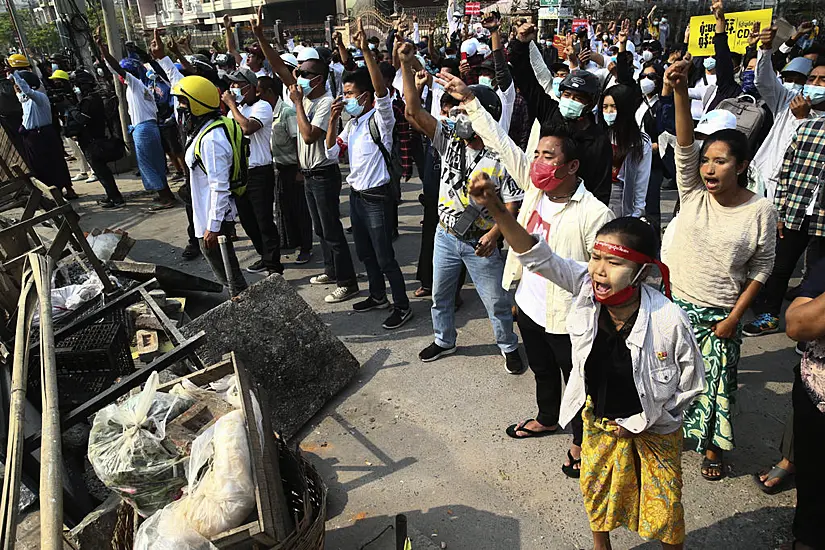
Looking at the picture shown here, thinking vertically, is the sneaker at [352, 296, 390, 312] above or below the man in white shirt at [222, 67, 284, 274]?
below

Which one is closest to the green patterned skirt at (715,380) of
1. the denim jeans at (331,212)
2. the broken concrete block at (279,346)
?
the broken concrete block at (279,346)

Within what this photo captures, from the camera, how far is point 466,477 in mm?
3047

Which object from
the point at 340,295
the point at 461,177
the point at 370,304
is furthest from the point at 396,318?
the point at 461,177

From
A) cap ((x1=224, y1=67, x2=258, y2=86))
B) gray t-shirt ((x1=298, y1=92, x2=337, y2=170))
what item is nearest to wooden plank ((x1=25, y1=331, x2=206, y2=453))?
gray t-shirt ((x1=298, y1=92, x2=337, y2=170))

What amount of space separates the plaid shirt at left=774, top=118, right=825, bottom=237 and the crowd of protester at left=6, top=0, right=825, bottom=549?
0.04ft

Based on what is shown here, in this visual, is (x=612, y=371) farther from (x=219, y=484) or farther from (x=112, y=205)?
(x=112, y=205)

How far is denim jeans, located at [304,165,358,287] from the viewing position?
192 inches

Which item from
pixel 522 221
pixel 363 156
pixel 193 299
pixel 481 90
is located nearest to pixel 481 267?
pixel 522 221

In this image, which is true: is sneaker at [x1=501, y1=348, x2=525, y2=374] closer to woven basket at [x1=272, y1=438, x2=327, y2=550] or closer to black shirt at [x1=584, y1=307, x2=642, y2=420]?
black shirt at [x1=584, y1=307, x2=642, y2=420]

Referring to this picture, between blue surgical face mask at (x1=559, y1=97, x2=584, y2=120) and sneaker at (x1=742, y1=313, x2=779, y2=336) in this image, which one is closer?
blue surgical face mask at (x1=559, y1=97, x2=584, y2=120)

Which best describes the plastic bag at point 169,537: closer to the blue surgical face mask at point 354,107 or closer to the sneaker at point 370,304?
the sneaker at point 370,304

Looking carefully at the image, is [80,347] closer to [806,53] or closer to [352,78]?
[352,78]

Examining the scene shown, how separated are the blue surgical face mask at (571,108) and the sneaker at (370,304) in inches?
91.5

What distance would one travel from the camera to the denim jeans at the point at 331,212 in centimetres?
488
